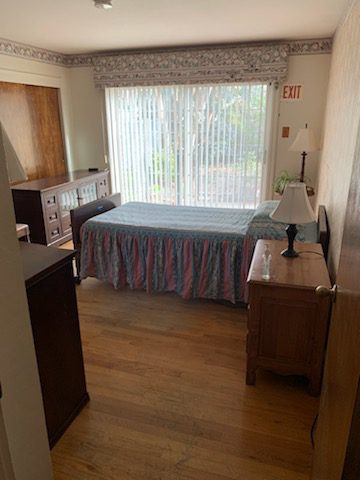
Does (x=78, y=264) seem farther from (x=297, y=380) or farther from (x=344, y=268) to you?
(x=344, y=268)

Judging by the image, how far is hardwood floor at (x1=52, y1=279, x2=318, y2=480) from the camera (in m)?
1.61

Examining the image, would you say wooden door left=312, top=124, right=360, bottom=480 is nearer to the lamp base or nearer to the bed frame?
the lamp base

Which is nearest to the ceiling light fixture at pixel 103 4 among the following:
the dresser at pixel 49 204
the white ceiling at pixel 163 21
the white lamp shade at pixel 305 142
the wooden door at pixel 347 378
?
the white ceiling at pixel 163 21

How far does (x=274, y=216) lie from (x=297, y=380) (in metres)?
1.01

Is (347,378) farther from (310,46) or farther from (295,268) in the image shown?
(310,46)

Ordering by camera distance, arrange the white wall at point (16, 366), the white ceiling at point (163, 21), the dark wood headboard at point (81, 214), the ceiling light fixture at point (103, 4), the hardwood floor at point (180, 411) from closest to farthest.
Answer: the white wall at point (16, 366) < the hardwood floor at point (180, 411) < the ceiling light fixture at point (103, 4) < the white ceiling at point (163, 21) < the dark wood headboard at point (81, 214)

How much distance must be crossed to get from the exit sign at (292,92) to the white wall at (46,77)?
120 inches

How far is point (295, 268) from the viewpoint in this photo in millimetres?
2051

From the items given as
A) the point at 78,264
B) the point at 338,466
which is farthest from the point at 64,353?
the point at 78,264

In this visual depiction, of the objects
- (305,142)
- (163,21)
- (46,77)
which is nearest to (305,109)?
(305,142)

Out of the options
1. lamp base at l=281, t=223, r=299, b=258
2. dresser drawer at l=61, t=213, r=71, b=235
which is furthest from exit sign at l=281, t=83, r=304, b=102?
dresser drawer at l=61, t=213, r=71, b=235

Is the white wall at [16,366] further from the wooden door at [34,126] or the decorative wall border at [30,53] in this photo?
the decorative wall border at [30,53]

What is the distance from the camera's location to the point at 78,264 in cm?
341

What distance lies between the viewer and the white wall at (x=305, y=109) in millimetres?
4176
